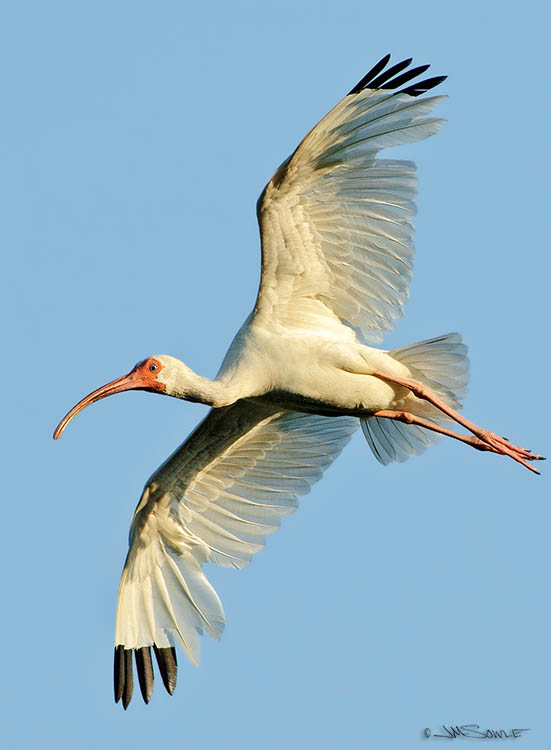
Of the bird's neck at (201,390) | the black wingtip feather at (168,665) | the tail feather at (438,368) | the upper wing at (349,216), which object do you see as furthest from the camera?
the black wingtip feather at (168,665)

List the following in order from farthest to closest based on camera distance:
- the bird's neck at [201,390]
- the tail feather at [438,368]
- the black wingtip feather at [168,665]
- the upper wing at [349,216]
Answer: the black wingtip feather at [168,665], the tail feather at [438,368], the bird's neck at [201,390], the upper wing at [349,216]

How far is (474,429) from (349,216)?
257 cm

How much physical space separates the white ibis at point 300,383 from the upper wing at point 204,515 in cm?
2

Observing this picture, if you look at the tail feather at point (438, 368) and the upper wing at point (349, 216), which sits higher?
the upper wing at point (349, 216)

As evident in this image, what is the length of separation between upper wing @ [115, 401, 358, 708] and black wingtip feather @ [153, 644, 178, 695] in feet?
0.04

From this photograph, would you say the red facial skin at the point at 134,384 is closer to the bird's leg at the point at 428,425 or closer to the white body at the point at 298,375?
the white body at the point at 298,375

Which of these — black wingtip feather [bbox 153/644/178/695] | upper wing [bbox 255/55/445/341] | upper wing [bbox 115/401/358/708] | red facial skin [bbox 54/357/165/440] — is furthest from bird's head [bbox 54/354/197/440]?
black wingtip feather [bbox 153/644/178/695]

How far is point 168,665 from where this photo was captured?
14.9 m

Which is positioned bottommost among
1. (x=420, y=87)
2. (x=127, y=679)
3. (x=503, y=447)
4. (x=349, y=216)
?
(x=127, y=679)

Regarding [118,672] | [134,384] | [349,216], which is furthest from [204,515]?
[349,216]

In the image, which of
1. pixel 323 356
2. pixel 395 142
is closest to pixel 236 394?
pixel 323 356

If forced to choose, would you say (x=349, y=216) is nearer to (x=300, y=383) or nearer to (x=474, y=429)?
(x=300, y=383)

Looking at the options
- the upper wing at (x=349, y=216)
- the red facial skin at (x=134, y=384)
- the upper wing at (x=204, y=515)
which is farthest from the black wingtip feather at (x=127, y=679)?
the upper wing at (x=349, y=216)

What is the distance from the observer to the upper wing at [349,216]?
42.9 ft
